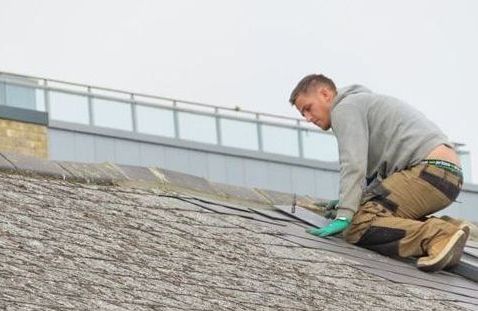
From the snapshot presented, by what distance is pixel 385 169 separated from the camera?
1018 cm

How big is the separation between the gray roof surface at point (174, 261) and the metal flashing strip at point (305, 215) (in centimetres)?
9

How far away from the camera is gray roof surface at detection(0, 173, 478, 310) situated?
7.35 m

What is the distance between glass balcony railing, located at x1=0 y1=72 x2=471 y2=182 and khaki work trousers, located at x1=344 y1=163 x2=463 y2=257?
18870 millimetres

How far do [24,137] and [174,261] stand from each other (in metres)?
21.0

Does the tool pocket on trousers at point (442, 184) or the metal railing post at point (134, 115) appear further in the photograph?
the metal railing post at point (134, 115)

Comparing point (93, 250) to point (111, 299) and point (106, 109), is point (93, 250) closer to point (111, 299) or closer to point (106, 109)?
point (111, 299)

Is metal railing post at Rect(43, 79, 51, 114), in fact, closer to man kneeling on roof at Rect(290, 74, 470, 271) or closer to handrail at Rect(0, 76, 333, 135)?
handrail at Rect(0, 76, 333, 135)

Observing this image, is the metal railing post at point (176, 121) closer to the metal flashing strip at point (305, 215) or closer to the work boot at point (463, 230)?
the metal flashing strip at point (305, 215)

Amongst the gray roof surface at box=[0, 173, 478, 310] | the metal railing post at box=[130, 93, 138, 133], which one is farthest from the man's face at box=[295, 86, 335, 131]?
the metal railing post at box=[130, 93, 138, 133]

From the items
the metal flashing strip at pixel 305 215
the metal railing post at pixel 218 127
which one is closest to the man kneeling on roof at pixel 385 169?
the metal flashing strip at pixel 305 215

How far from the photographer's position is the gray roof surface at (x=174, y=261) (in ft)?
24.1

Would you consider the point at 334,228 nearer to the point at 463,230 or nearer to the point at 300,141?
the point at 463,230

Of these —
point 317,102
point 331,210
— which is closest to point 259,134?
point 331,210

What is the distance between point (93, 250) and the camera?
8023 mm
